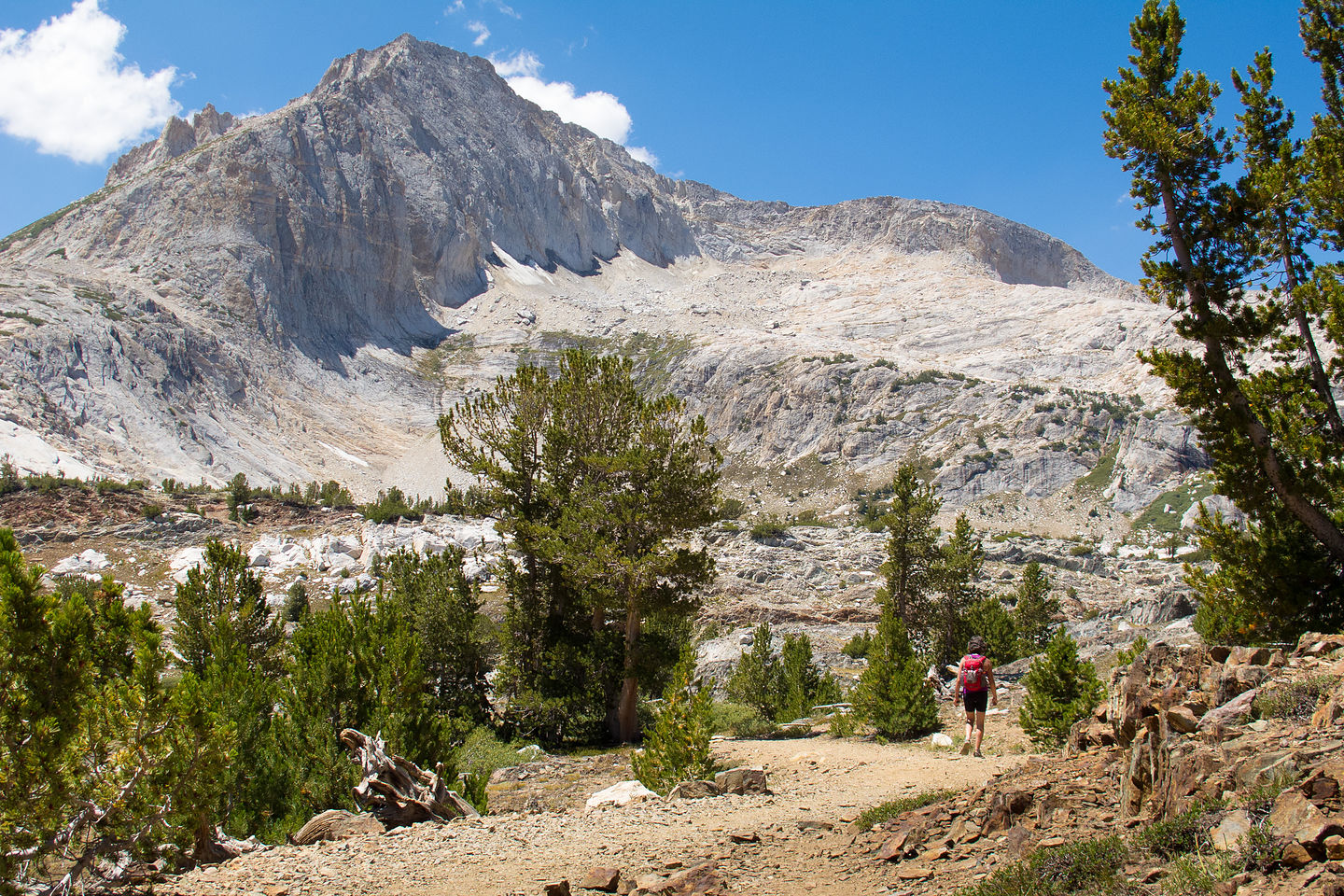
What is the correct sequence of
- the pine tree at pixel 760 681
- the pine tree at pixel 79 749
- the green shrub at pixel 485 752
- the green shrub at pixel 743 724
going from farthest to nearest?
the pine tree at pixel 760 681
the green shrub at pixel 743 724
the green shrub at pixel 485 752
the pine tree at pixel 79 749

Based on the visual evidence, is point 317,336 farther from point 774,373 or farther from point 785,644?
point 785,644

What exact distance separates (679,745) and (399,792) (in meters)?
3.89

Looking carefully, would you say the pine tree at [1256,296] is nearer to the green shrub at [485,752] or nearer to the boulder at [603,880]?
the boulder at [603,880]

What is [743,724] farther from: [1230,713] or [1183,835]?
[1183,835]

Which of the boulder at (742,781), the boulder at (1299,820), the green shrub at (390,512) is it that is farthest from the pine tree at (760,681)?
the green shrub at (390,512)

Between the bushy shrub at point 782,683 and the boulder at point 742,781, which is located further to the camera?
the bushy shrub at point 782,683

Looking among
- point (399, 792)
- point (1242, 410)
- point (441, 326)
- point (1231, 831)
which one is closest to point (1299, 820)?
point (1231, 831)

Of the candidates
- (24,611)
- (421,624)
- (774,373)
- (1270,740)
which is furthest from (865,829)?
(774,373)

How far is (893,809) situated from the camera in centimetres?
737

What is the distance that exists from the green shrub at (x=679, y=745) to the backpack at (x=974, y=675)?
390cm

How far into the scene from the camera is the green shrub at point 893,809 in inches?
283

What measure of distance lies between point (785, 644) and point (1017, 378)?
9394 centimetres

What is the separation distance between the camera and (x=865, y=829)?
709 cm

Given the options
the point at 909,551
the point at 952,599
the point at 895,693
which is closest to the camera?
the point at 895,693
